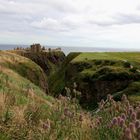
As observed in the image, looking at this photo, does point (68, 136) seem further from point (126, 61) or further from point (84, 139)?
point (126, 61)

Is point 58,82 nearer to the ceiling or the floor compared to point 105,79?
nearer to the floor

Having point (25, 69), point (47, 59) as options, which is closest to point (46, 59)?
point (47, 59)

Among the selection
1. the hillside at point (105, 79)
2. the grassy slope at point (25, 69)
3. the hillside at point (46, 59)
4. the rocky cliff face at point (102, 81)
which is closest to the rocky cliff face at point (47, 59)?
the hillside at point (46, 59)

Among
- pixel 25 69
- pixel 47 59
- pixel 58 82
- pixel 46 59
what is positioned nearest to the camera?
A: pixel 25 69

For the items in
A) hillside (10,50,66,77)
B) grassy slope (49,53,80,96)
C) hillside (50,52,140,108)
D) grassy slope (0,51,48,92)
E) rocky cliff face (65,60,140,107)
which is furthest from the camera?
hillside (10,50,66,77)

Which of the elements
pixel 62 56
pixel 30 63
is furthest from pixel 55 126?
pixel 62 56

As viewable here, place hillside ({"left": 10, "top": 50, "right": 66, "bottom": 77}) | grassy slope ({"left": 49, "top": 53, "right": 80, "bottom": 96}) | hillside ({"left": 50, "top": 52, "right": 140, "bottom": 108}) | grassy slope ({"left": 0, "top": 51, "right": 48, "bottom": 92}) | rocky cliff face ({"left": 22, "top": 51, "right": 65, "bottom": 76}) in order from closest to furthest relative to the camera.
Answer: hillside ({"left": 50, "top": 52, "right": 140, "bottom": 108}) → grassy slope ({"left": 0, "top": 51, "right": 48, "bottom": 92}) → grassy slope ({"left": 49, "top": 53, "right": 80, "bottom": 96}) → hillside ({"left": 10, "top": 50, "right": 66, "bottom": 77}) → rocky cliff face ({"left": 22, "top": 51, "right": 65, "bottom": 76})

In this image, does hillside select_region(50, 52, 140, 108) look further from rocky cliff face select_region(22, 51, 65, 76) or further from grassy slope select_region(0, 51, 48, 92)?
rocky cliff face select_region(22, 51, 65, 76)

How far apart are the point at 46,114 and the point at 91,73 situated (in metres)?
62.8

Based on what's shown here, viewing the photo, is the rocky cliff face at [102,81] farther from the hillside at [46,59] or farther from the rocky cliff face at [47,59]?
the rocky cliff face at [47,59]

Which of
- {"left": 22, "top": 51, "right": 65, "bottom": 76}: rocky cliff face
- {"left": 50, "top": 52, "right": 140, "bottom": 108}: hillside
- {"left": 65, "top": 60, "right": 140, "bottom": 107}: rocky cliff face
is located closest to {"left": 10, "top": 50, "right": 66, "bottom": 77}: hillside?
{"left": 22, "top": 51, "right": 65, "bottom": 76}: rocky cliff face

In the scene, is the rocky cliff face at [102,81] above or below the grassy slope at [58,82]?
above

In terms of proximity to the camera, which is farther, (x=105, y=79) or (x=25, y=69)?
(x=25, y=69)

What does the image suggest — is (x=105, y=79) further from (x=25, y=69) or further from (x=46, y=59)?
(x=46, y=59)
